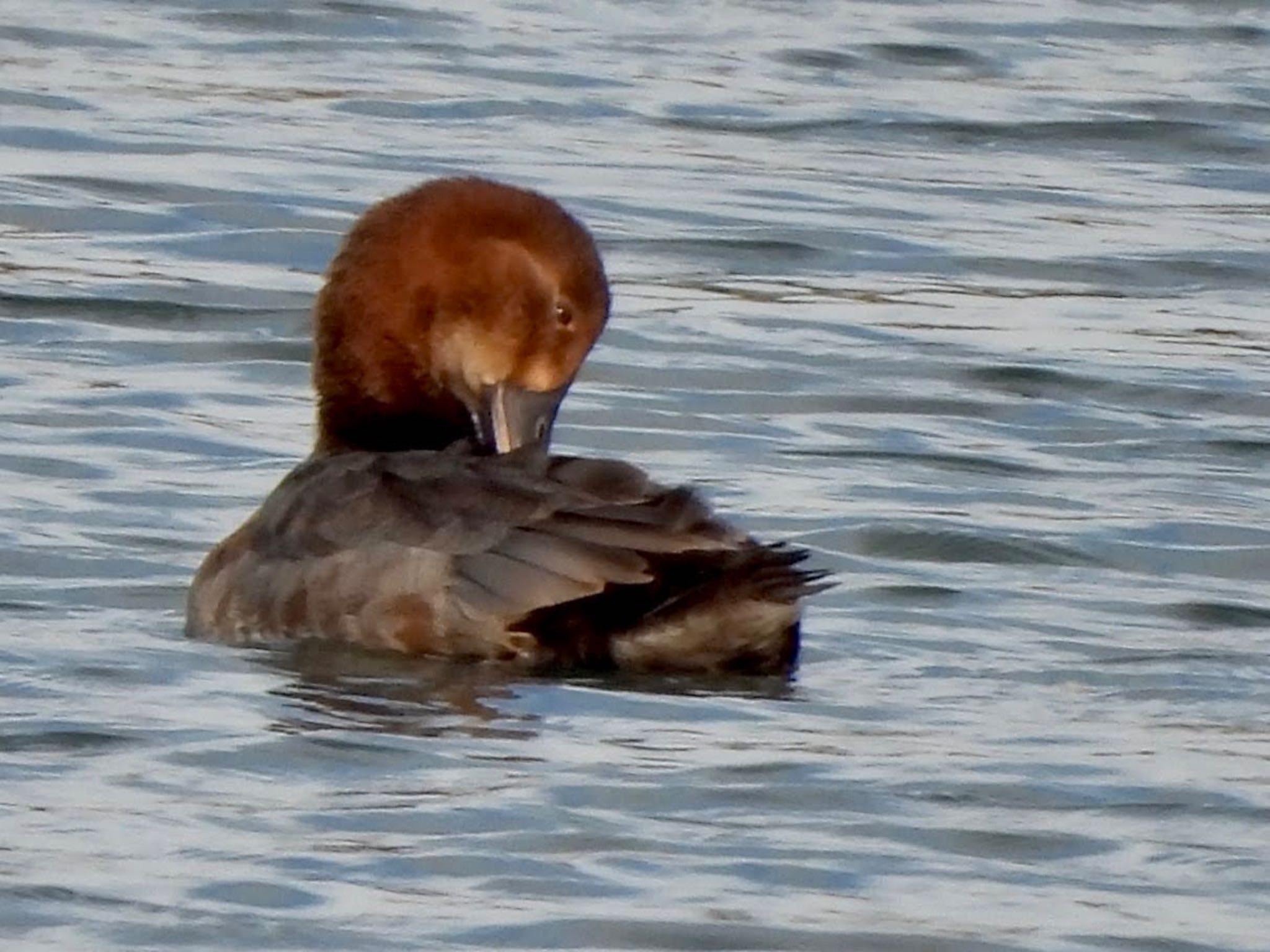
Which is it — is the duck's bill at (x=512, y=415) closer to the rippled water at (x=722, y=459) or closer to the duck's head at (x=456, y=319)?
the duck's head at (x=456, y=319)

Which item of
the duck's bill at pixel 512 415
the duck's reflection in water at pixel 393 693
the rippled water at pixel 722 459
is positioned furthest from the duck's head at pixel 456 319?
the duck's reflection in water at pixel 393 693

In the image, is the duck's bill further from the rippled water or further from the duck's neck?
the rippled water

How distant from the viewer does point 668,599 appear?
7.66 m

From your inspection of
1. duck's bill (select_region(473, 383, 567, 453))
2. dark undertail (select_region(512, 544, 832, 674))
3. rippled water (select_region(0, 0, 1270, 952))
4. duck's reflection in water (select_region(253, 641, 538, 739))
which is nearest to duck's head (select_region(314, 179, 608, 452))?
duck's bill (select_region(473, 383, 567, 453))

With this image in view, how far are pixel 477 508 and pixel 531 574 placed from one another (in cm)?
21

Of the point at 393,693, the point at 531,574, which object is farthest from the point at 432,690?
the point at 531,574

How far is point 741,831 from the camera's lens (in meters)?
6.54

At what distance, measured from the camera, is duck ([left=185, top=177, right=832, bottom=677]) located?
25.1ft

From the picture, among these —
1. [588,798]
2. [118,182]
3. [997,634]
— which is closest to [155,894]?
[588,798]

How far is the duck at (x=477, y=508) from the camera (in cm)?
765

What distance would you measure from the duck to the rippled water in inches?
4.4

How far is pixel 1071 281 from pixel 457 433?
4.03 metres

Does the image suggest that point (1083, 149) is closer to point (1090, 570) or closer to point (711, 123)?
point (711, 123)

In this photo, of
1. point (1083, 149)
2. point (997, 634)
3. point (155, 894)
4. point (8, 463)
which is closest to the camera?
point (155, 894)
